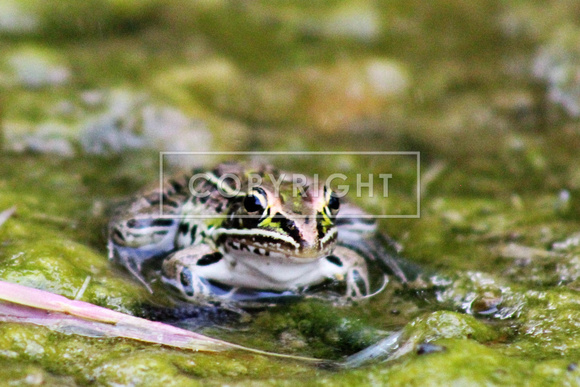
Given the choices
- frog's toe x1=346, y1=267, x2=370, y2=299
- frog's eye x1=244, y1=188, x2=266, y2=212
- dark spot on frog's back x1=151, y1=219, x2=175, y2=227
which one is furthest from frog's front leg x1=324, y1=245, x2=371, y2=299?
dark spot on frog's back x1=151, y1=219, x2=175, y2=227

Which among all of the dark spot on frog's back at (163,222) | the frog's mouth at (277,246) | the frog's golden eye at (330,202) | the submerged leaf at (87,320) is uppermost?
the frog's golden eye at (330,202)

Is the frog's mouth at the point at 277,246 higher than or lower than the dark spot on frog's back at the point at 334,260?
higher

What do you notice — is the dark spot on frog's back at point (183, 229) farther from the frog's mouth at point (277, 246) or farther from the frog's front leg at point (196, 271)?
the frog's mouth at point (277, 246)

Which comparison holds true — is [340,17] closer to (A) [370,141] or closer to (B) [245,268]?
(A) [370,141]

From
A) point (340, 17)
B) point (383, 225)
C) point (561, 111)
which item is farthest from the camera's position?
point (340, 17)

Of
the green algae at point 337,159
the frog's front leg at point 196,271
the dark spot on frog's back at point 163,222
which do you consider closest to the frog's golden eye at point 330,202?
the green algae at point 337,159

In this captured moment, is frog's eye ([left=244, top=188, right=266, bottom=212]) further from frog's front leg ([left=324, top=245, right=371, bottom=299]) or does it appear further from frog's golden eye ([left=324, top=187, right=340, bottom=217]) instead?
frog's front leg ([left=324, top=245, right=371, bottom=299])

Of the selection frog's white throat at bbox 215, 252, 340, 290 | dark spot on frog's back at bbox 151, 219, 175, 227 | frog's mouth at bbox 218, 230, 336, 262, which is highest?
dark spot on frog's back at bbox 151, 219, 175, 227

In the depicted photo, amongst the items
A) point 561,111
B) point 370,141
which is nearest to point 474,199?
point 370,141
